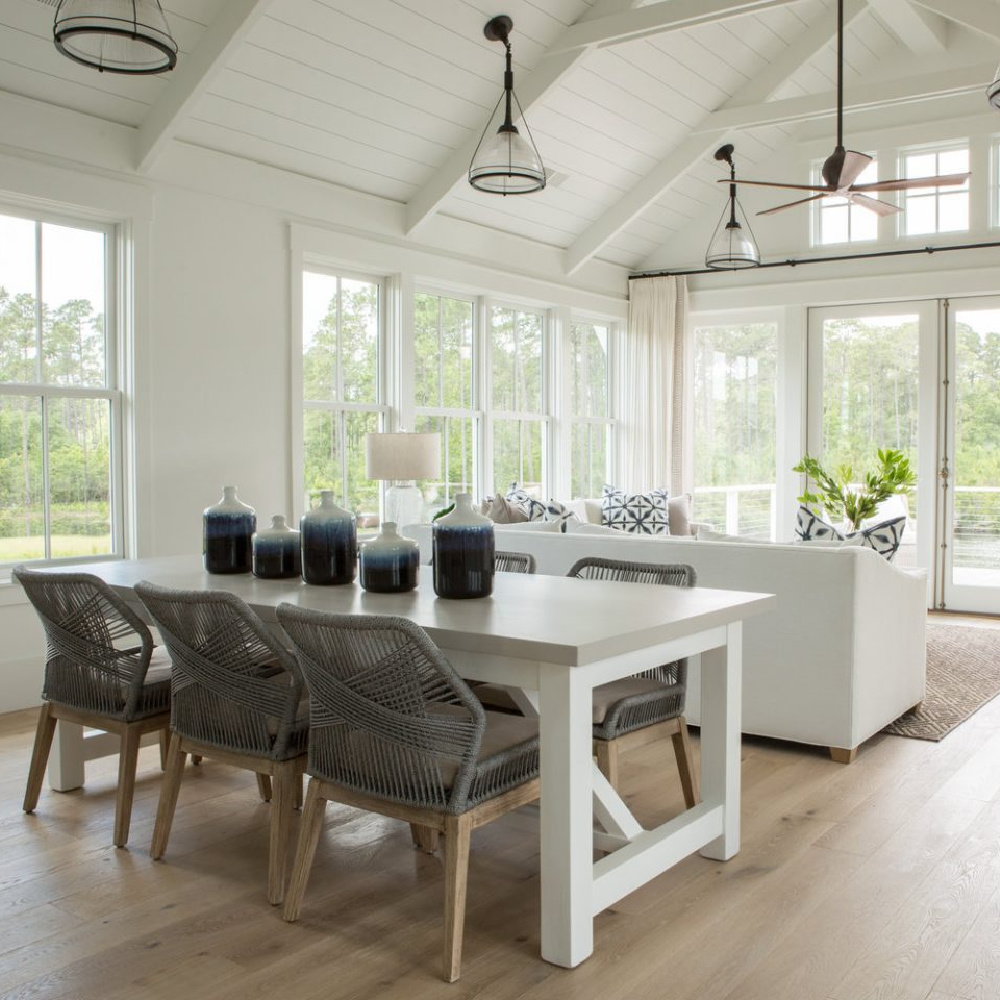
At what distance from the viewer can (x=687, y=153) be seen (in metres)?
7.21

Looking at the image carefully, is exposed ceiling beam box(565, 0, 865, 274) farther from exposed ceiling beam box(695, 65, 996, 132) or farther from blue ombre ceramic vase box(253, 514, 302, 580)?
blue ombre ceramic vase box(253, 514, 302, 580)

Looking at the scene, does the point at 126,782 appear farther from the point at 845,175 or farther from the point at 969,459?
the point at 969,459

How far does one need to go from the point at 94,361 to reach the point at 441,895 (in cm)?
331

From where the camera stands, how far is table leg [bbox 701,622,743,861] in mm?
2770

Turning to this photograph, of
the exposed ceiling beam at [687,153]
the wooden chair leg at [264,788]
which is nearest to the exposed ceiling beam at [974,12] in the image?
the exposed ceiling beam at [687,153]

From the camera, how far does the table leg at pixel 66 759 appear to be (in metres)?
3.41

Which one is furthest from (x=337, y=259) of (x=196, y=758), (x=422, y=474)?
(x=196, y=758)

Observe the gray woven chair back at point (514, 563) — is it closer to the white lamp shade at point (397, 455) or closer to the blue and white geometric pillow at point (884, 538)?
the blue and white geometric pillow at point (884, 538)

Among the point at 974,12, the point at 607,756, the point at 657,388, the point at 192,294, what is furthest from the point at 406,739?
the point at 657,388

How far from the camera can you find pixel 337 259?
19.2 feet

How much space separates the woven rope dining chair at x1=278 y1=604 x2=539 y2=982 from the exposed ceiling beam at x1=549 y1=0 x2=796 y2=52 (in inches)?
159

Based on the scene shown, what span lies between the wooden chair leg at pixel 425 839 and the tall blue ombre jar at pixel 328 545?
30.6 inches

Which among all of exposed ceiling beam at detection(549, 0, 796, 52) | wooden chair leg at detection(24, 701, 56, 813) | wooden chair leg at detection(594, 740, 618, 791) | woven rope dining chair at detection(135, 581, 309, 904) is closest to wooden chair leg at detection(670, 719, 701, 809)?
wooden chair leg at detection(594, 740, 618, 791)

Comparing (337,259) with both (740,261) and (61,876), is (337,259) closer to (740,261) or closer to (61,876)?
(740,261)
